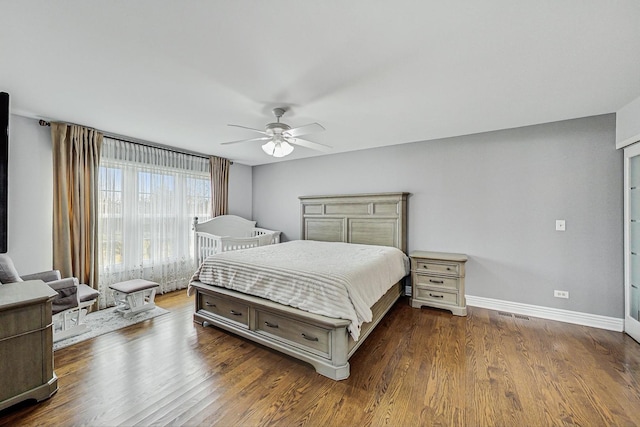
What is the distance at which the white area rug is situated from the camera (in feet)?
8.68

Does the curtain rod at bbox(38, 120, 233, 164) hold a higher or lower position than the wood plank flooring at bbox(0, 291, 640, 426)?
higher

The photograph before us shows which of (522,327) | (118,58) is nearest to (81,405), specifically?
(118,58)

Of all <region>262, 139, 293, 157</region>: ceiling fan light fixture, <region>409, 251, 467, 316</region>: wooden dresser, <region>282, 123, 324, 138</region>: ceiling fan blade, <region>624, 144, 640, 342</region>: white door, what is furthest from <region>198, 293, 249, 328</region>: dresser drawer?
<region>624, 144, 640, 342</region>: white door

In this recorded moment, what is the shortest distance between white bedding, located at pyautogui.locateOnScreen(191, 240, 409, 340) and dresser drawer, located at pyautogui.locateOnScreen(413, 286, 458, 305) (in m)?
0.39

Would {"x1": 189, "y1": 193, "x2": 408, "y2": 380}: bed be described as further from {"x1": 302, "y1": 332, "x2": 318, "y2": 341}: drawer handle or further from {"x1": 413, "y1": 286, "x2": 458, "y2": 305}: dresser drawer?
{"x1": 413, "y1": 286, "x2": 458, "y2": 305}: dresser drawer

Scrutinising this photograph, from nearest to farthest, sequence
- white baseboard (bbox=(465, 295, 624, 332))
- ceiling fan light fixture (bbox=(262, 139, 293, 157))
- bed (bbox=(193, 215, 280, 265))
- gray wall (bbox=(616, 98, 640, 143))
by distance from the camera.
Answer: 1. gray wall (bbox=(616, 98, 640, 143))
2. ceiling fan light fixture (bbox=(262, 139, 293, 157))
3. white baseboard (bbox=(465, 295, 624, 332))
4. bed (bbox=(193, 215, 280, 265))

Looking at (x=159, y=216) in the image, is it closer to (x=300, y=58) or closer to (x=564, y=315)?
(x=300, y=58)

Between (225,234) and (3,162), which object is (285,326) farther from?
(225,234)

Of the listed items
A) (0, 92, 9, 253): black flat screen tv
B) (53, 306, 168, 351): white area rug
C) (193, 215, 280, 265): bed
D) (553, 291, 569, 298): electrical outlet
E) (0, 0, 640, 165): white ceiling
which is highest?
(0, 0, 640, 165): white ceiling

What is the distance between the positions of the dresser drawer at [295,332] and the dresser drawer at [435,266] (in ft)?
6.41

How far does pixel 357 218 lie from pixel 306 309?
2.48m

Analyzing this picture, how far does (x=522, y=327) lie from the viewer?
9.81 ft

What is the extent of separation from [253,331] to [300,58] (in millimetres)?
2401

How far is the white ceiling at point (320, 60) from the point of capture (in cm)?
144
